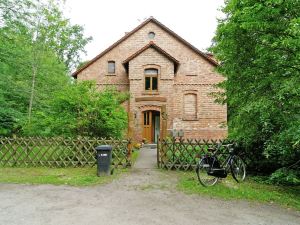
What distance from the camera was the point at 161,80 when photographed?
740 inches

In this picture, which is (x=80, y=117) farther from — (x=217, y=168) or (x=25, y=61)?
(x=25, y=61)

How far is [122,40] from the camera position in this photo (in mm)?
20594

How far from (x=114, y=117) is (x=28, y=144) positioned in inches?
143

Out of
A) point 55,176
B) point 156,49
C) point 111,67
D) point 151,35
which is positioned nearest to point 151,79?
point 156,49

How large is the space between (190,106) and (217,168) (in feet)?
39.9

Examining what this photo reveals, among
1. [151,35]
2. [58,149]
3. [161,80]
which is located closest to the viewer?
[58,149]

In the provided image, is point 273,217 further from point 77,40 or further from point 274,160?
point 77,40

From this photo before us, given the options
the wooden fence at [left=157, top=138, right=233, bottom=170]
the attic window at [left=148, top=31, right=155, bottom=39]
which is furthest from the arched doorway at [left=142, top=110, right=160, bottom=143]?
the wooden fence at [left=157, top=138, right=233, bottom=170]

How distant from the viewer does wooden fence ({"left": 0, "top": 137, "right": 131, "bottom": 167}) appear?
9.89 meters

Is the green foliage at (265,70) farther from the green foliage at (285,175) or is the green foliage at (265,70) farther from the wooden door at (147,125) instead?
the wooden door at (147,125)

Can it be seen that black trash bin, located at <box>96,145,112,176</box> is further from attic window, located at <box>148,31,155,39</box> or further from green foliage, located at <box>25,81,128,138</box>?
attic window, located at <box>148,31,155,39</box>

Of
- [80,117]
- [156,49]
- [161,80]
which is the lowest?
[80,117]

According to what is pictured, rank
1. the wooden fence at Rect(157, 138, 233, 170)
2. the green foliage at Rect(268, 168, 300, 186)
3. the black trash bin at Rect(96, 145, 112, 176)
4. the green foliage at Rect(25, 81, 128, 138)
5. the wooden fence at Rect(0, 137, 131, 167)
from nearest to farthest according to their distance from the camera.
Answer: the green foliage at Rect(268, 168, 300, 186)
the black trash bin at Rect(96, 145, 112, 176)
the wooden fence at Rect(157, 138, 233, 170)
the wooden fence at Rect(0, 137, 131, 167)
the green foliage at Rect(25, 81, 128, 138)

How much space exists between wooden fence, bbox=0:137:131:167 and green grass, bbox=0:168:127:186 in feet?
1.47
